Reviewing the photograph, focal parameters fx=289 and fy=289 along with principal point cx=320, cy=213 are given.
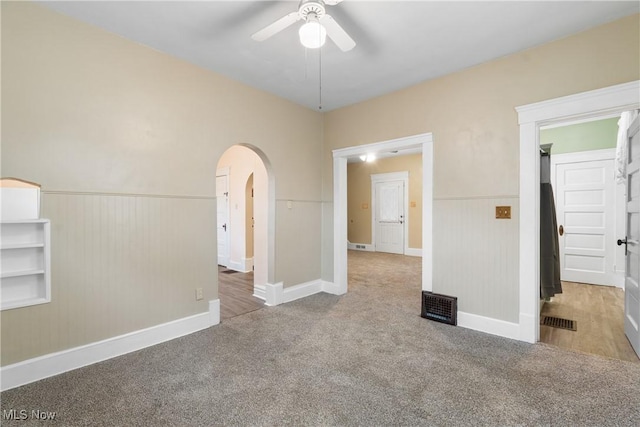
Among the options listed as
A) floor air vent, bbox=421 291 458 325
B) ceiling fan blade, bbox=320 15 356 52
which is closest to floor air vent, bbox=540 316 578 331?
floor air vent, bbox=421 291 458 325

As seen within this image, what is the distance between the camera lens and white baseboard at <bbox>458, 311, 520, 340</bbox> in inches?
109

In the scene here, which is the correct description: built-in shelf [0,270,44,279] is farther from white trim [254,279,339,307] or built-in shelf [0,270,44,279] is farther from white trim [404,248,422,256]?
white trim [404,248,422,256]

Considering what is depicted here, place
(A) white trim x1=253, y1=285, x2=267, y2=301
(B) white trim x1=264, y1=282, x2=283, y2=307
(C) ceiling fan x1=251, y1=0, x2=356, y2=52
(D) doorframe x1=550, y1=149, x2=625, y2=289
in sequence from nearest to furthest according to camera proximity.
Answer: (C) ceiling fan x1=251, y1=0, x2=356, y2=52 → (B) white trim x1=264, y1=282, x2=283, y2=307 → (A) white trim x1=253, y1=285, x2=267, y2=301 → (D) doorframe x1=550, y1=149, x2=625, y2=289

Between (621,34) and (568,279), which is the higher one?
(621,34)

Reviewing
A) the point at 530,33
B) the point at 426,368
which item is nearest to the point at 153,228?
the point at 426,368

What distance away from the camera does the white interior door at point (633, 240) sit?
243 centimetres

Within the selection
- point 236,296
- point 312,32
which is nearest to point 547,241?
point 312,32

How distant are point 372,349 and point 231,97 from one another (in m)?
3.03

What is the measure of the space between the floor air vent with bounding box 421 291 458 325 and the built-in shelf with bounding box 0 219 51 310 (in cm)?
346

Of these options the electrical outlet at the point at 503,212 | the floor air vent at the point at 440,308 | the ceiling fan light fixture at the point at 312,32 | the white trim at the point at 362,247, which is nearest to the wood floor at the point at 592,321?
the floor air vent at the point at 440,308

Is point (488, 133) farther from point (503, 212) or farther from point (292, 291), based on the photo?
point (292, 291)

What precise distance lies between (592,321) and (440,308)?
164 cm

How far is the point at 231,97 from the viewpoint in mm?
3307

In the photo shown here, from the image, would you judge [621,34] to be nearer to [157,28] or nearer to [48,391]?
[157,28]
